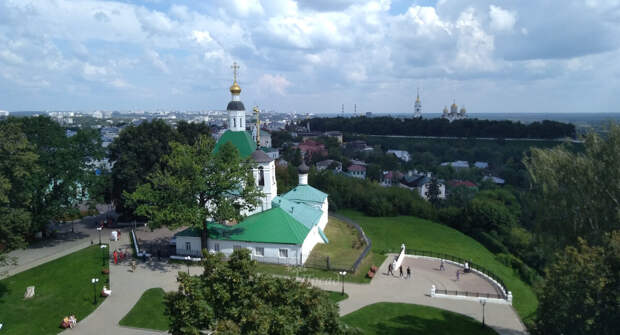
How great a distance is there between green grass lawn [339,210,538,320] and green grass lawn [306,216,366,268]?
2.05 metres

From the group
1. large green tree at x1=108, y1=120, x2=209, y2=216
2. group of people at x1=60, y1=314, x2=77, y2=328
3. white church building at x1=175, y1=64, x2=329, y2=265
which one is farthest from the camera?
large green tree at x1=108, y1=120, x2=209, y2=216

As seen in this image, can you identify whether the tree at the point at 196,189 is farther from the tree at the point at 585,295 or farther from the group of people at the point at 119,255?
the tree at the point at 585,295

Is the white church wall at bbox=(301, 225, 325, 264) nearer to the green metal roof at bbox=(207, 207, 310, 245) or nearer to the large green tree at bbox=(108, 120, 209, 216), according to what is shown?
the green metal roof at bbox=(207, 207, 310, 245)

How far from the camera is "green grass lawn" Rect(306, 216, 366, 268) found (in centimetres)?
2872

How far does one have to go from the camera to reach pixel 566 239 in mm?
19531

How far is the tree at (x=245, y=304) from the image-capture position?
35.4 feet

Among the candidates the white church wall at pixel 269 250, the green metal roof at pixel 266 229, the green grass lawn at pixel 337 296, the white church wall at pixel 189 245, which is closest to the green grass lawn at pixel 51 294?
the white church wall at pixel 189 245

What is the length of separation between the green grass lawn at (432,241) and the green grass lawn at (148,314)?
674 inches

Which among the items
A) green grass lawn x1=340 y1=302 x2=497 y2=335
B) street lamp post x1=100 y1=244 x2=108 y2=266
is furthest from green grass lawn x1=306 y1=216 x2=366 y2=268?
street lamp post x1=100 y1=244 x2=108 y2=266

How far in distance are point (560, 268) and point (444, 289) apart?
1163cm

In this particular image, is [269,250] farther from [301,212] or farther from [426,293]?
[426,293]

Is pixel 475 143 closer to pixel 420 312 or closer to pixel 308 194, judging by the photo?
pixel 308 194

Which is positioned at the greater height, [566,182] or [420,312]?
→ [566,182]

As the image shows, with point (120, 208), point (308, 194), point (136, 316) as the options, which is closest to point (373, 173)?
point (308, 194)
